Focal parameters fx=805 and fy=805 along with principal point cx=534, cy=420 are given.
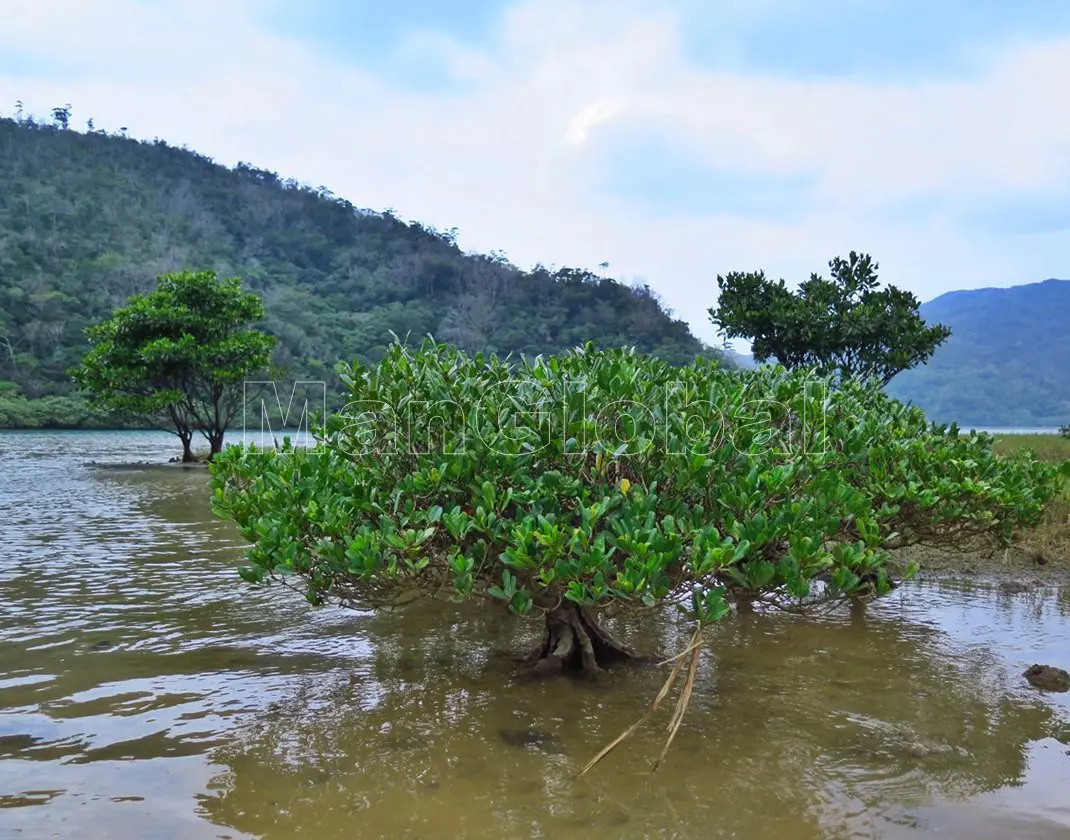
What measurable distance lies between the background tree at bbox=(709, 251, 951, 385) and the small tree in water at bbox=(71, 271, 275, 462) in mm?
16285

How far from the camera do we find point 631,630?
266 inches

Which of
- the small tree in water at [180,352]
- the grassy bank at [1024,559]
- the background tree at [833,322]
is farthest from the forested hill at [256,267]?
the grassy bank at [1024,559]

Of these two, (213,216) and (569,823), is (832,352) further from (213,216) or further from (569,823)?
(213,216)

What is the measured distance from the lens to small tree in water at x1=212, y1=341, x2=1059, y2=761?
14.5ft

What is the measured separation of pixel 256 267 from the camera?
92.4 meters

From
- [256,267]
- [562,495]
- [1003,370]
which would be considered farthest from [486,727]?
[1003,370]

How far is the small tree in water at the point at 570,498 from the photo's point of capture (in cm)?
441

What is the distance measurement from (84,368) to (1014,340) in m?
162

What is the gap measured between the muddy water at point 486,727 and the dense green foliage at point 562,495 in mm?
722

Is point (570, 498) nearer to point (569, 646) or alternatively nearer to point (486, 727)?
point (569, 646)

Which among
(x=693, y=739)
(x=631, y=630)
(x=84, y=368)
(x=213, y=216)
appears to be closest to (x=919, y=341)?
(x=631, y=630)

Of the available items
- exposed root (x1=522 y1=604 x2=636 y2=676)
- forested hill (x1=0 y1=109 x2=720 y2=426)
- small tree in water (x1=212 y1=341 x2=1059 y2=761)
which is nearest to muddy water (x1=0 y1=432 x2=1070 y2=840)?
exposed root (x1=522 y1=604 x2=636 y2=676)

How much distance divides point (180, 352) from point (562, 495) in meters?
22.6

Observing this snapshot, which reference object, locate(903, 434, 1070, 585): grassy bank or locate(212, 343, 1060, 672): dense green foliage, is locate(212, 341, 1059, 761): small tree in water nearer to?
locate(212, 343, 1060, 672): dense green foliage
